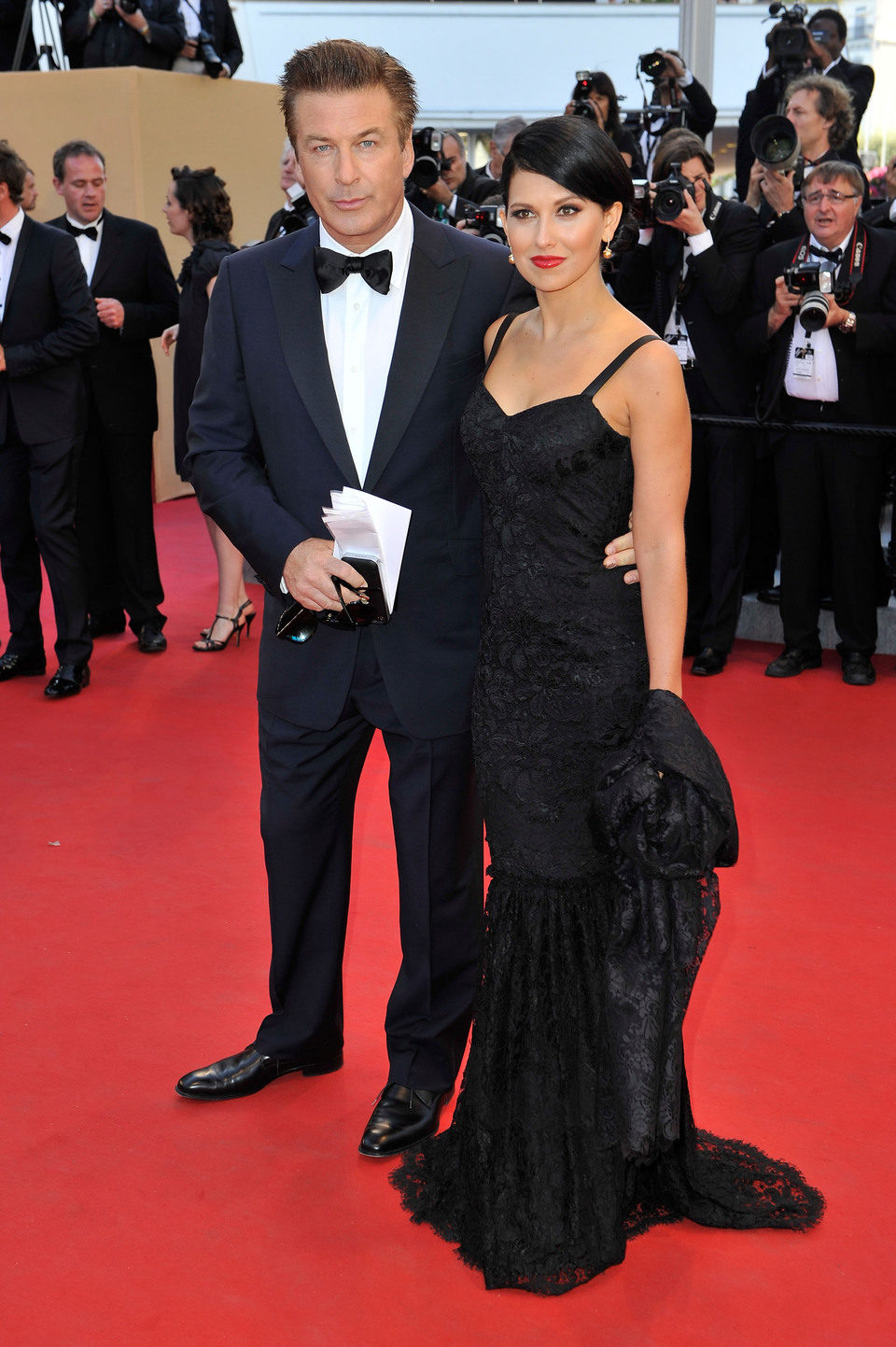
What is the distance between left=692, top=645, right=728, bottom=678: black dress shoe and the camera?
5.00m

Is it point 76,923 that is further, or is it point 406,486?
point 76,923

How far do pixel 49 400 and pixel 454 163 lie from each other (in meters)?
2.71

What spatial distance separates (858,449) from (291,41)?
9.75 m

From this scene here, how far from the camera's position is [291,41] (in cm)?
1269

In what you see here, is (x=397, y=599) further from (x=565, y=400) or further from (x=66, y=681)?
(x=66, y=681)

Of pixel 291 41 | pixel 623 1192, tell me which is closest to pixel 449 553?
pixel 623 1192

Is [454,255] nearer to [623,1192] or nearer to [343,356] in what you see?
[343,356]

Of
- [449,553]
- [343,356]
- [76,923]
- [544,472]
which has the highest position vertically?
[343,356]

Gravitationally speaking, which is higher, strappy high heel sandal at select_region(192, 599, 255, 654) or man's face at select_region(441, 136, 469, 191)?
man's face at select_region(441, 136, 469, 191)

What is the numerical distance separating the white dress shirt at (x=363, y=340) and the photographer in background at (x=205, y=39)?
6.73m

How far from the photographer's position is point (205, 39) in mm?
8086

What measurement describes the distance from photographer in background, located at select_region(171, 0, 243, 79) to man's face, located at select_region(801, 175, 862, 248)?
4603 millimetres

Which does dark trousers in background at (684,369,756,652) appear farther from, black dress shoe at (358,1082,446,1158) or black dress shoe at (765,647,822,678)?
black dress shoe at (358,1082,446,1158)

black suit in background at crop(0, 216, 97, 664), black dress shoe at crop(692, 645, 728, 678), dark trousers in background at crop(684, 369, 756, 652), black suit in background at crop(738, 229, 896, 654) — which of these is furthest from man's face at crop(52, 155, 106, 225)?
black dress shoe at crop(692, 645, 728, 678)
